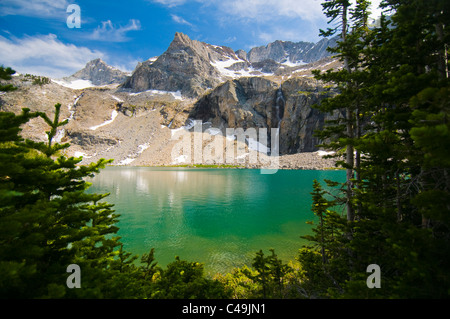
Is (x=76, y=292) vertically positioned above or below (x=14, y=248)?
below

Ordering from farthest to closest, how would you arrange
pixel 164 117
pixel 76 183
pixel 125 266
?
pixel 164 117 → pixel 125 266 → pixel 76 183

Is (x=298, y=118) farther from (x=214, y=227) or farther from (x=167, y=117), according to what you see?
(x=214, y=227)

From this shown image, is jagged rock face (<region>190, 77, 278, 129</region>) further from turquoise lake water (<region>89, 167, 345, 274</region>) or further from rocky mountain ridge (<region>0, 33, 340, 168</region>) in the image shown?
turquoise lake water (<region>89, 167, 345, 274</region>)

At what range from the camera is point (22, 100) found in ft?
534

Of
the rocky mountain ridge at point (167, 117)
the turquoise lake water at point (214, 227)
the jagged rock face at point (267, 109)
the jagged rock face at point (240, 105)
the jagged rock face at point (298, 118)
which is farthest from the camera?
the jagged rock face at point (240, 105)

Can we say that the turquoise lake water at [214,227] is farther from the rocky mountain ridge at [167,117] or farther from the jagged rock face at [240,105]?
the jagged rock face at [240,105]

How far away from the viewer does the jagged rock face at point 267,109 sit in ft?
503

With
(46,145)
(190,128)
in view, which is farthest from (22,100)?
(46,145)

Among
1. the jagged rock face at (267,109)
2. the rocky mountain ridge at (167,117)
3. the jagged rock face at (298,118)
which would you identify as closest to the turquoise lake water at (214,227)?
the rocky mountain ridge at (167,117)

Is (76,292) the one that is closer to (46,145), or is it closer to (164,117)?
(46,145)

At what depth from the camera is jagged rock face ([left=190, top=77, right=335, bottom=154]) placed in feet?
503

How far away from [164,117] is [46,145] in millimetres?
184273

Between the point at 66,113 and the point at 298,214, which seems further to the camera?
the point at 66,113

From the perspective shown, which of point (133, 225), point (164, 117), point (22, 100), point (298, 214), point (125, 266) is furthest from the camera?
point (164, 117)
